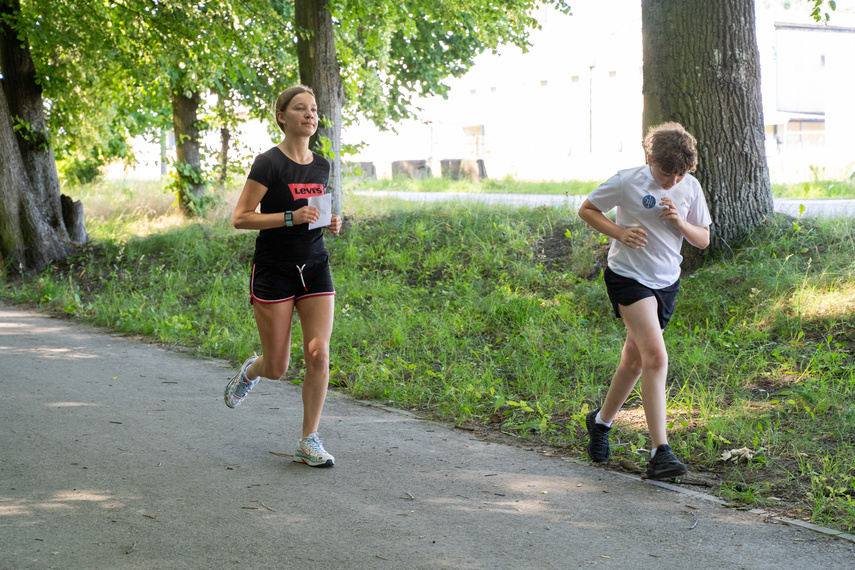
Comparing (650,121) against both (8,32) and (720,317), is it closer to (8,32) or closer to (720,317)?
(720,317)

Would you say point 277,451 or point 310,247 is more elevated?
point 310,247

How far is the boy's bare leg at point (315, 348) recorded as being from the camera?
15.6 ft

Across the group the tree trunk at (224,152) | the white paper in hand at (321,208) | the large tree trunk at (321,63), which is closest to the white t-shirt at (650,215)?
the white paper in hand at (321,208)

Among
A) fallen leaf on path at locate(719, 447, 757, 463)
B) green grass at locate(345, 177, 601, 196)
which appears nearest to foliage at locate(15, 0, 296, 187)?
green grass at locate(345, 177, 601, 196)

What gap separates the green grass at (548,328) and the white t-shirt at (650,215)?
1.17 metres

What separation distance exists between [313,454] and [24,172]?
10.3 m

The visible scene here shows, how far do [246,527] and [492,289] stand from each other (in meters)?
5.87

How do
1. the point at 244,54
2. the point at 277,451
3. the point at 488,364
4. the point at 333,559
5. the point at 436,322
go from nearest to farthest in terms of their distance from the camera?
1. the point at 333,559
2. the point at 277,451
3. the point at 488,364
4. the point at 436,322
5. the point at 244,54

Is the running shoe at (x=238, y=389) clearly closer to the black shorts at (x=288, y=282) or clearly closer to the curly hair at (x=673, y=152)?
the black shorts at (x=288, y=282)

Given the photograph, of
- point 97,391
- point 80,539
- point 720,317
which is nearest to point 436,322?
point 720,317

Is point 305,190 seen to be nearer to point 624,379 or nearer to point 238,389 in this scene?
point 238,389

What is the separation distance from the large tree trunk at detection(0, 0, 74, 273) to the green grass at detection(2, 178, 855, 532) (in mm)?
590

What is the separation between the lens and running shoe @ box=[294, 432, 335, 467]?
188 inches

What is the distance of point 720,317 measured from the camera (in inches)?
288
